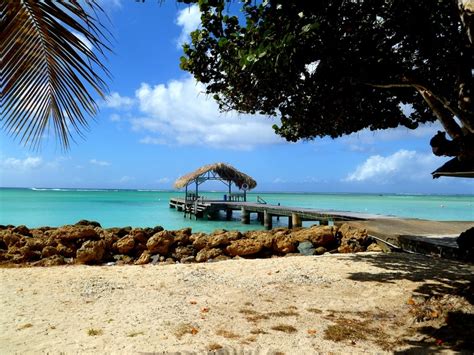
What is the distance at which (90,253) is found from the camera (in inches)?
362

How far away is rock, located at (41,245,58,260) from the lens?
9.58m

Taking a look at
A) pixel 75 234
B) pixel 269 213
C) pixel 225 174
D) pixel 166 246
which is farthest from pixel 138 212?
pixel 166 246

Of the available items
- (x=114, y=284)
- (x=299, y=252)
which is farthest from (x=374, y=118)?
(x=114, y=284)

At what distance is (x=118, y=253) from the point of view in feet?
33.6

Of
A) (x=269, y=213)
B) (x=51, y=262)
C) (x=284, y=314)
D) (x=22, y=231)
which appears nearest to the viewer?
(x=284, y=314)

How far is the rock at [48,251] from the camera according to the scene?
377 inches

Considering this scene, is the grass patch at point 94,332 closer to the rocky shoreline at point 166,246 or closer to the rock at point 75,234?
the rocky shoreline at point 166,246

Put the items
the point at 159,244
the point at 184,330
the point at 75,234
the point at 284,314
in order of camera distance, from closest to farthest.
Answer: the point at 184,330
the point at 284,314
the point at 159,244
the point at 75,234

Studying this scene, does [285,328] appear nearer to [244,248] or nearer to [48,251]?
[244,248]

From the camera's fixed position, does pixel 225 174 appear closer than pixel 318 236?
No

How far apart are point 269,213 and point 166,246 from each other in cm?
1271

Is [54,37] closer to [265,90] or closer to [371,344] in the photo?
[371,344]

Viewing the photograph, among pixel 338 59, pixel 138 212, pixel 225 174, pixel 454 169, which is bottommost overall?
pixel 138 212

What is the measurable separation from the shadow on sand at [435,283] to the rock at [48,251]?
7.57m
